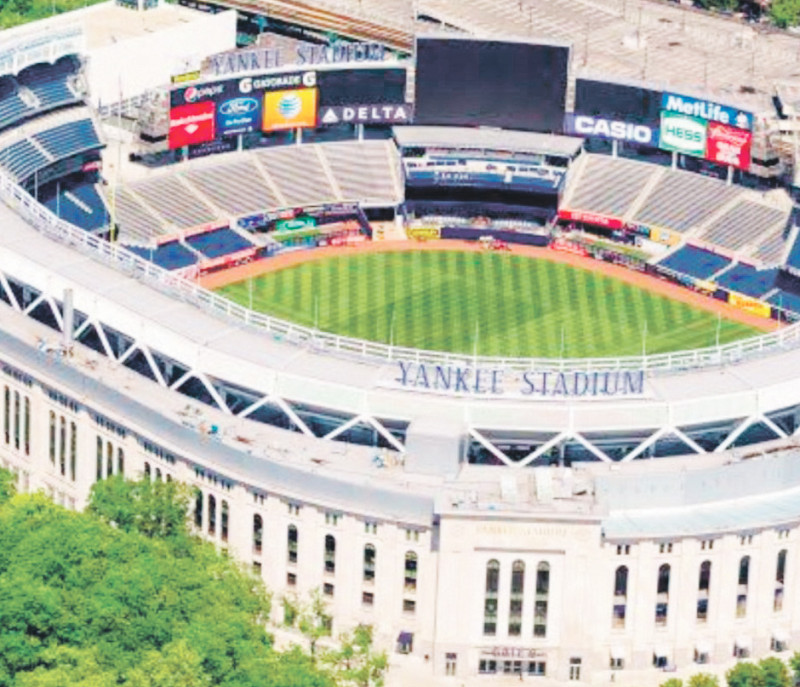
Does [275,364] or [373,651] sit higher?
[275,364]

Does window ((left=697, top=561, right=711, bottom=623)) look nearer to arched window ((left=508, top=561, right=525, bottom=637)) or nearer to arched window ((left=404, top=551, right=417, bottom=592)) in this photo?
arched window ((left=508, top=561, right=525, bottom=637))

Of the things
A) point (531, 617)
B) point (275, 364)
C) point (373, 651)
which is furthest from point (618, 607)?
point (275, 364)

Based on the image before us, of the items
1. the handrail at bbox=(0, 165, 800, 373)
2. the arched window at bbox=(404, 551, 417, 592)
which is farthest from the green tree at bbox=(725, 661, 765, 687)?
the handrail at bbox=(0, 165, 800, 373)

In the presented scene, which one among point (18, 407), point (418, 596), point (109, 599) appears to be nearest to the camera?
point (109, 599)

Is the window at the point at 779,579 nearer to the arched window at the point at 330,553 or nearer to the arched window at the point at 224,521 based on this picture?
the arched window at the point at 330,553

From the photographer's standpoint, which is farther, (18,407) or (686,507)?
(18,407)

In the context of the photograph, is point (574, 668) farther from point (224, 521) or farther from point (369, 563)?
point (224, 521)

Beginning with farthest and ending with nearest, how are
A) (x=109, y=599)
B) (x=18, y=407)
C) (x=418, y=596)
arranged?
(x=18, y=407), (x=418, y=596), (x=109, y=599)

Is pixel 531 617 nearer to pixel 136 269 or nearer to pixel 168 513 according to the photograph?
pixel 168 513
